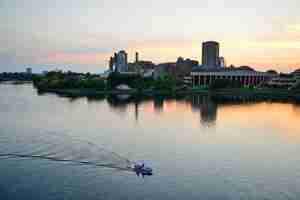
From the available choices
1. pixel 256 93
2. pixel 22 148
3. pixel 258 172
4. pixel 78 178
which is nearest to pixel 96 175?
pixel 78 178

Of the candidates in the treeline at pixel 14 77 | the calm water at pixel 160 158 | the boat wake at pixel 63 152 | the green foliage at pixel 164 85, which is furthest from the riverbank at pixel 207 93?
the treeline at pixel 14 77

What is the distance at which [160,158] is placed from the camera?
1268cm

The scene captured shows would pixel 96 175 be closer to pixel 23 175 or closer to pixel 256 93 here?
pixel 23 175

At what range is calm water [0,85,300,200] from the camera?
943 cm

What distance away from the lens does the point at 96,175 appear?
10.5 meters

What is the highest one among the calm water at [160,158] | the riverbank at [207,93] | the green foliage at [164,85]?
the green foliage at [164,85]

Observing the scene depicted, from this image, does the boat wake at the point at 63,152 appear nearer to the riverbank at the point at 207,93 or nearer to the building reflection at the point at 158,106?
the building reflection at the point at 158,106

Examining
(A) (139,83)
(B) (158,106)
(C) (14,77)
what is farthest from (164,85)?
(C) (14,77)

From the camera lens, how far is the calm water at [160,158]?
9.43m

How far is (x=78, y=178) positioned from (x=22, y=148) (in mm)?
4169

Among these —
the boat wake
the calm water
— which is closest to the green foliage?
the calm water

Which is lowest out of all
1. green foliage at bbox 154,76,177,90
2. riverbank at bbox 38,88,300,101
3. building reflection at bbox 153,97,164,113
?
building reflection at bbox 153,97,164,113

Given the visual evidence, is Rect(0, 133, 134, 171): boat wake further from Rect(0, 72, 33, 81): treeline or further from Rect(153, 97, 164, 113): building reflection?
Rect(0, 72, 33, 81): treeline

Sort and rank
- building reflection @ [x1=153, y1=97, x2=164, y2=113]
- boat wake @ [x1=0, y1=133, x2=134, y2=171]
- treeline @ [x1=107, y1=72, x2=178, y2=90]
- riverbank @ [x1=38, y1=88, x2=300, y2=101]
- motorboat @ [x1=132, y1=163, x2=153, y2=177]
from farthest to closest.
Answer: treeline @ [x1=107, y1=72, x2=178, y2=90] → riverbank @ [x1=38, y1=88, x2=300, y2=101] → building reflection @ [x1=153, y1=97, x2=164, y2=113] → boat wake @ [x1=0, y1=133, x2=134, y2=171] → motorboat @ [x1=132, y1=163, x2=153, y2=177]
